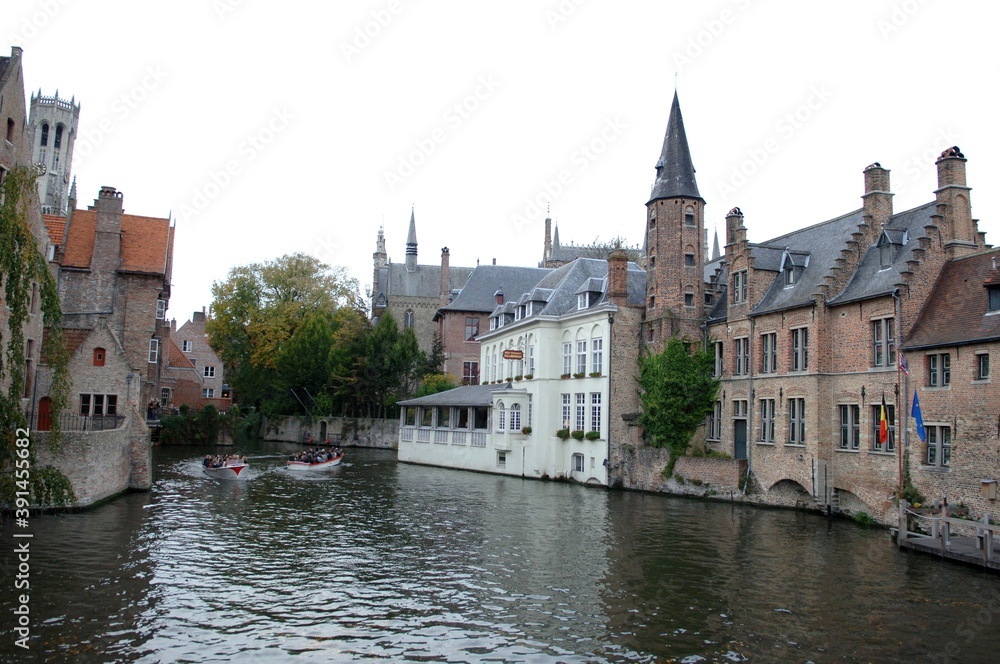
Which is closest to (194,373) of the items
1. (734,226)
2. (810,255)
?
(734,226)

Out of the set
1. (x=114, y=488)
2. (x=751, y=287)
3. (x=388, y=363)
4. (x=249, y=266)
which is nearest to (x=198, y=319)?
(x=249, y=266)

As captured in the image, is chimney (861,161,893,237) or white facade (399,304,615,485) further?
white facade (399,304,615,485)

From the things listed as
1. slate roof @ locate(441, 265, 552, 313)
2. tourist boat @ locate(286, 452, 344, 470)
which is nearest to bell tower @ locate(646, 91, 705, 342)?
tourist boat @ locate(286, 452, 344, 470)

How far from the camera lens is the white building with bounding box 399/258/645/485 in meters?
39.8

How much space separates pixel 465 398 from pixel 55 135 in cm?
9652

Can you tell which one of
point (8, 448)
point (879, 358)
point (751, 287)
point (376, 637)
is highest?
point (751, 287)

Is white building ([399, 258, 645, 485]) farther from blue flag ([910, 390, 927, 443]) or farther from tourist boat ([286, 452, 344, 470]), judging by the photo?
blue flag ([910, 390, 927, 443])

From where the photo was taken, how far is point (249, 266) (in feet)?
248

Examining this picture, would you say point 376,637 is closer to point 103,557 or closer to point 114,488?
point 103,557

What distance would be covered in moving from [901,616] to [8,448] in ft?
57.5

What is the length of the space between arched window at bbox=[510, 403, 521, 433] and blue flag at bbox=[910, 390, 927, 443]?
875 inches

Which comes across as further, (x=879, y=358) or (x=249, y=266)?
(x=249, y=266)

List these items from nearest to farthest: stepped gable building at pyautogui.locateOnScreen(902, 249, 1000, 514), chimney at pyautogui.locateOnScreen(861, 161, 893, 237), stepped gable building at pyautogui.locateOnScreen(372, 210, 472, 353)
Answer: stepped gable building at pyautogui.locateOnScreen(902, 249, 1000, 514) < chimney at pyautogui.locateOnScreen(861, 161, 893, 237) < stepped gable building at pyautogui.locateOnScreen(372, 210, 472, 353)

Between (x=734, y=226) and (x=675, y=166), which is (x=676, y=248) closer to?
(x=734, y=226)
